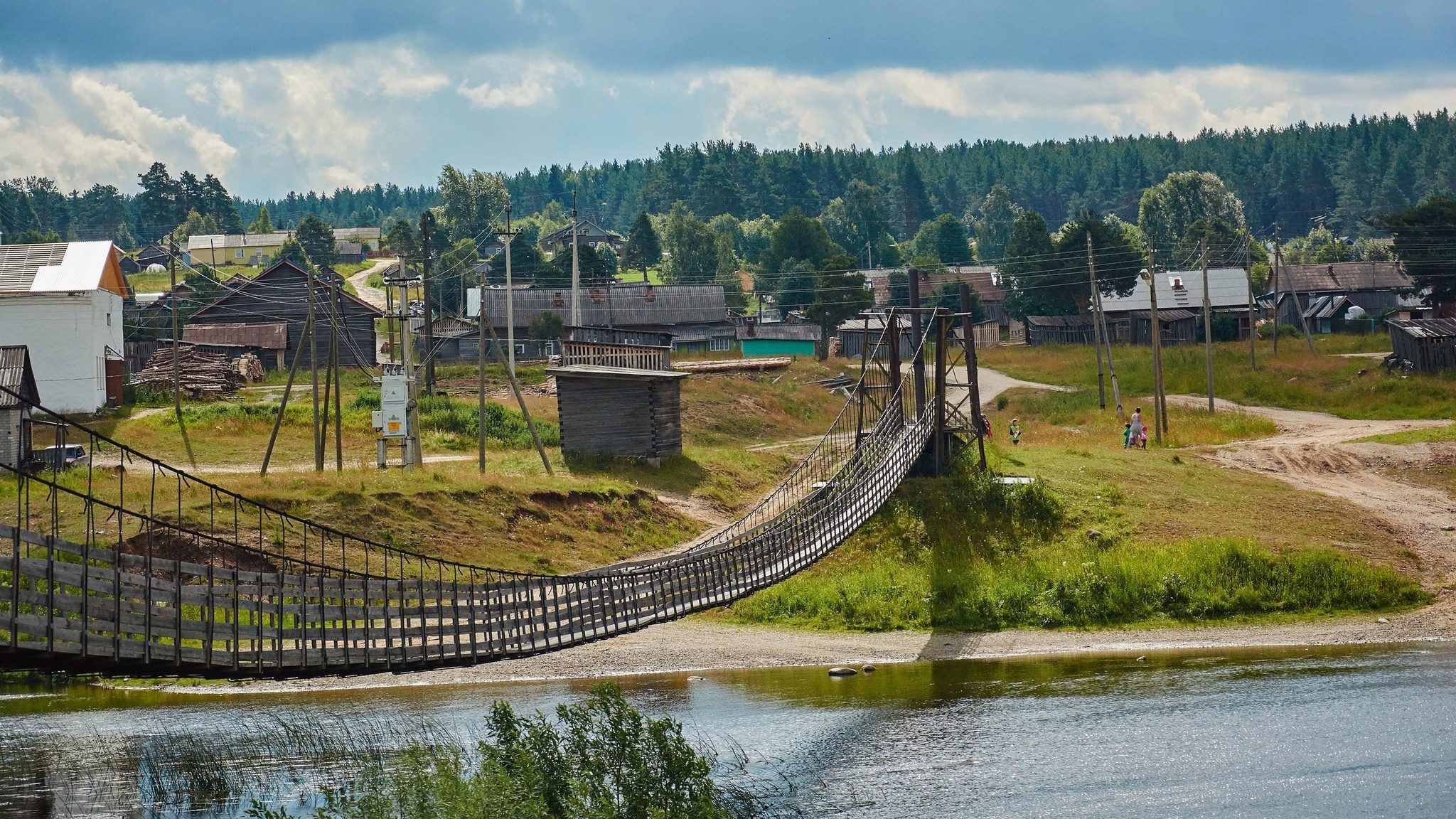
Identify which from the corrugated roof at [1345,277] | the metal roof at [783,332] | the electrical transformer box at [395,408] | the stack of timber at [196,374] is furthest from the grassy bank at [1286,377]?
the stack of timber at [196,374]

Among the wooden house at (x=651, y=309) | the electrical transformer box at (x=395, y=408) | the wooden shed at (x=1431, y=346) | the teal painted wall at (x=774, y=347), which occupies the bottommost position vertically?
the electrical transformer box at (x=395, y=408)

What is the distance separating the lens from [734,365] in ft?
233

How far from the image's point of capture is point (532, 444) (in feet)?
151

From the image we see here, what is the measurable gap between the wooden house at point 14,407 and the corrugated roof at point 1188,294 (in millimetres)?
72388

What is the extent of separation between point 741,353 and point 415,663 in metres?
72.0

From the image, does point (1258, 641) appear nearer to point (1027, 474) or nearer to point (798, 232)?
point (1027, 474)

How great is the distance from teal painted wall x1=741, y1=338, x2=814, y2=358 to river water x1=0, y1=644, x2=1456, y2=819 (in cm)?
6586

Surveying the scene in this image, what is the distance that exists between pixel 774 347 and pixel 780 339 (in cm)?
145

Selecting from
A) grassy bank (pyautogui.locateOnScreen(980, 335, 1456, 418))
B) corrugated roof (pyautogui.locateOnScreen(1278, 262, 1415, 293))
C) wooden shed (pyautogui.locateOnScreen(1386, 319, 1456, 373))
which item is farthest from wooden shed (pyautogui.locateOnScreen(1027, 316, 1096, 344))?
wooden shed (pyautogui.locateOnScreen(1386, 319, 1456, 373))

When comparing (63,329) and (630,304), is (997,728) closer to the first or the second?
(63,329)

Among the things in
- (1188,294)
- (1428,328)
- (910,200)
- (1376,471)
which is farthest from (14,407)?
(910,200)

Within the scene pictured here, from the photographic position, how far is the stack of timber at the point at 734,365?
225 feet

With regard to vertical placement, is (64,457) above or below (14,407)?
below

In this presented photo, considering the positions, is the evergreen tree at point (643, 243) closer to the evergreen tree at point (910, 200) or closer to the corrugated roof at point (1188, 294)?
the corrugated roof at point (1188, 294)
